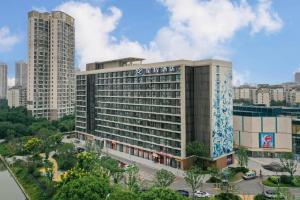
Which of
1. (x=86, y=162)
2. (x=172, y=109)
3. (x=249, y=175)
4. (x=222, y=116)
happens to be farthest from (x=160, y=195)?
(x=222, y=116)

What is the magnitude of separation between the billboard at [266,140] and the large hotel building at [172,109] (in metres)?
8.50

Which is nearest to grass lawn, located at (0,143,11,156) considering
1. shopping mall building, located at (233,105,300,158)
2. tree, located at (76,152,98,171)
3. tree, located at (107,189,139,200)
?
tree, located at (76,152,98,171)

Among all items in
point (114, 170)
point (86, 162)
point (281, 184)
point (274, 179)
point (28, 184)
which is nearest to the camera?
point (114, 170)

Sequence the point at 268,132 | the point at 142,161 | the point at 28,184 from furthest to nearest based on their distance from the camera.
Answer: the point at 268,132, the point at 142,161, the point at 28,184

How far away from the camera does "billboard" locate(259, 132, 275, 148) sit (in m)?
53.3

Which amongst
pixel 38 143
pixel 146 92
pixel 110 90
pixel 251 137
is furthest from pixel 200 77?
pixel 38 143

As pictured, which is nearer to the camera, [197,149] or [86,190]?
[86,190]

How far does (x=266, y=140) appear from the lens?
176 ft

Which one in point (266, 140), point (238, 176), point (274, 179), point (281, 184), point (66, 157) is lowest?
point (281, 184)

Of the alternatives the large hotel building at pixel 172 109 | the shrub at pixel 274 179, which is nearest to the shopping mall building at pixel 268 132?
the large hotel building at pixel 172 109

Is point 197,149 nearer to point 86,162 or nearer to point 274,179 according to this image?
point 274,179

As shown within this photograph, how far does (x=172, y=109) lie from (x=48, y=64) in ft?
197

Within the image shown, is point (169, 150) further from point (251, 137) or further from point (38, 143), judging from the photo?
point (38, 143)

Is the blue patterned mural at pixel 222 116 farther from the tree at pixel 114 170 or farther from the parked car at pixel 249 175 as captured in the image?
the tree at pixel 114 170
